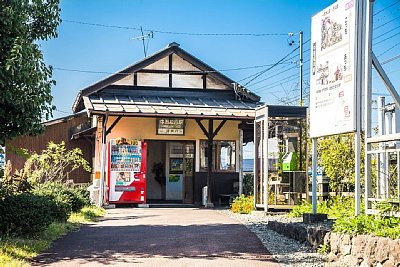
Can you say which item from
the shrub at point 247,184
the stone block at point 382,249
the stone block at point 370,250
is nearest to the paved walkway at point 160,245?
the stone block at point 370,250

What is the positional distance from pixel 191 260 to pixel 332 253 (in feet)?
6.79

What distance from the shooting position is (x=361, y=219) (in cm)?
828

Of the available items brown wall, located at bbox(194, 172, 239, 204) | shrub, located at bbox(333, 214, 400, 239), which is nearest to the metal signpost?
shrub, located at bbox(333, 214, 400, 239)

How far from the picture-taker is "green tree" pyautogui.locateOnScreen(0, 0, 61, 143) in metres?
9.46

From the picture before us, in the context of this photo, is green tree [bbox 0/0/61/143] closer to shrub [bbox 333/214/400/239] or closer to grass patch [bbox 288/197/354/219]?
shrub [bbox 333/214/400/239]

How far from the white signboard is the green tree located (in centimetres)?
490

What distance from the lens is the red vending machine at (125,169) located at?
63.6ft

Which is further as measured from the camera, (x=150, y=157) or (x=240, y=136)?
(x=150, y=157)

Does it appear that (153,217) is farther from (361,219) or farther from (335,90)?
(361,219)

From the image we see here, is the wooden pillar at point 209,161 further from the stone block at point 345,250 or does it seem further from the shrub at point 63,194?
the stone block at point 345,250

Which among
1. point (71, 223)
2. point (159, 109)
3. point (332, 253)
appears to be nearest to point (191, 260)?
point (332, 253)

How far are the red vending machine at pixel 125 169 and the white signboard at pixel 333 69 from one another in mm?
9507

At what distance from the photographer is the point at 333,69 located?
33.3 feet

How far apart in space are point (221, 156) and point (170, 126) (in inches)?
87.3
